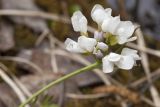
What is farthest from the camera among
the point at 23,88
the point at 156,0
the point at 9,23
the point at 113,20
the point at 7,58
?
the point at 156,0

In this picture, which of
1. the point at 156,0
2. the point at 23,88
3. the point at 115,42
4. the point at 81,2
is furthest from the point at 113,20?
the point at 156,0

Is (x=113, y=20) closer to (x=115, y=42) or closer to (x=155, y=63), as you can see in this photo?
(x=115, y=42)

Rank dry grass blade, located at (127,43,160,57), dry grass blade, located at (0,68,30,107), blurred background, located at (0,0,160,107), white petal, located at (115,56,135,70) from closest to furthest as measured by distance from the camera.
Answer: white petal, located at (115,56,135,70), dry grass blade, located at (0,68,30,107), blurred background, located at (0,0,160,107), dry grass blade, located at (127,43,160,57)

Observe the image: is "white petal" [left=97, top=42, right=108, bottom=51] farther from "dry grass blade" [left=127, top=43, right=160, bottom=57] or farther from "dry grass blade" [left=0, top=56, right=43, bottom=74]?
"dry grass blade" [left=127, top=43, right=160, bottom=57]

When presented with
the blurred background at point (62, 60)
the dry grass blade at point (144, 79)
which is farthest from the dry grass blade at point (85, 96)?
the dry grass blade at point (144, 79)

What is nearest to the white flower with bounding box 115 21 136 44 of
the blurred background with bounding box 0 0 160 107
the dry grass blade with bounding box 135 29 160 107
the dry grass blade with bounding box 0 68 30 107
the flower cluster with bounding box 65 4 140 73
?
the flower cluster with bounding box 65 4 140 73

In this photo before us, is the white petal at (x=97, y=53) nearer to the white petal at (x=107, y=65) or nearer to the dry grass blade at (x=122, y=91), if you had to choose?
the white petal at (x=107, y=65)
